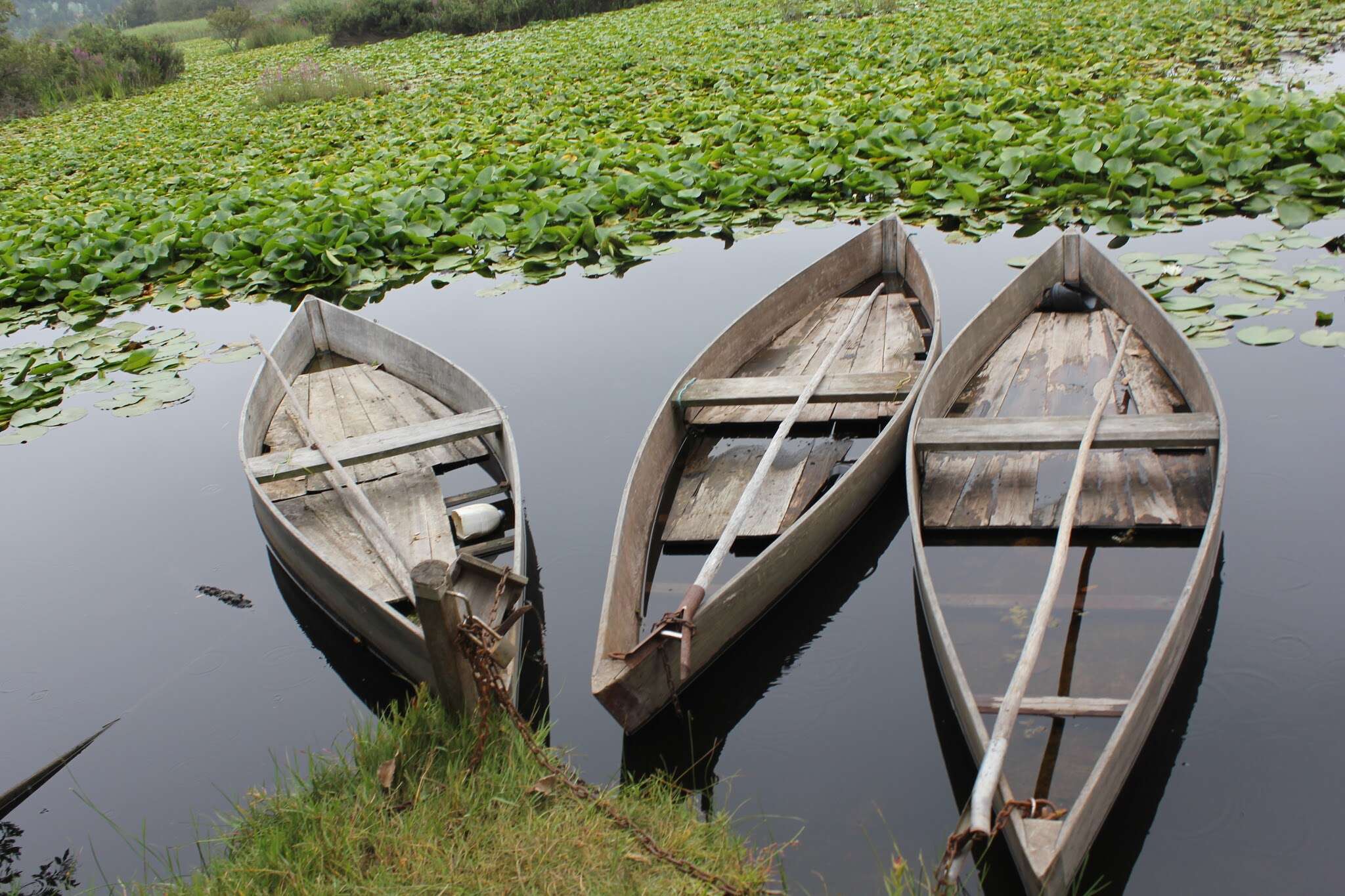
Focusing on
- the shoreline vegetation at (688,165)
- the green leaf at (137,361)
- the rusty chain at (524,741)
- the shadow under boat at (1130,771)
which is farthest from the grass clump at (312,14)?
the shadow under boat at (1130,771)

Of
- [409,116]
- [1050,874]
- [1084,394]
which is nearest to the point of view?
[1050,874]

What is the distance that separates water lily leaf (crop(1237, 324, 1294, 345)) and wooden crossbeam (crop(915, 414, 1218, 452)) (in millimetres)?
1297

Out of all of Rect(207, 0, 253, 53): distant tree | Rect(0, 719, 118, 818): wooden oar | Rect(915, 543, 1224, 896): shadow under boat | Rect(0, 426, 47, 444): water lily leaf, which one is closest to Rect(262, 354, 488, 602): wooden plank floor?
Rect(0, 719, 118, 818): wooden oar

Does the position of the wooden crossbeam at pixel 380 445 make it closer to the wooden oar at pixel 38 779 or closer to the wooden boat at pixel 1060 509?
the wooden oar at pixel 38 779

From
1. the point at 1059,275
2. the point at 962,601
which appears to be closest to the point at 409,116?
the point at 1059,275

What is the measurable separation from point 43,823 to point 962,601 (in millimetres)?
2576

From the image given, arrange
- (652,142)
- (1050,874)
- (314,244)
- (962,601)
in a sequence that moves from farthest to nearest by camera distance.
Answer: (652,142) → (314,244) → (962,601) → (1050,874)

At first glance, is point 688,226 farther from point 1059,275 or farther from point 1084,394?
point 1084,394

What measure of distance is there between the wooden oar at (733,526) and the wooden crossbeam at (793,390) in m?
0.05

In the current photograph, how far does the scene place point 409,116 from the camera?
1049 cm

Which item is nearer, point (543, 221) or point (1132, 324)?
point (1132, 324)

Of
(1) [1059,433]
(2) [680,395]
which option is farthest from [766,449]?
(1) [1059,433]

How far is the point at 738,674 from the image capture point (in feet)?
9.20

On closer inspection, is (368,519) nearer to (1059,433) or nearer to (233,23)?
(1059,433)
